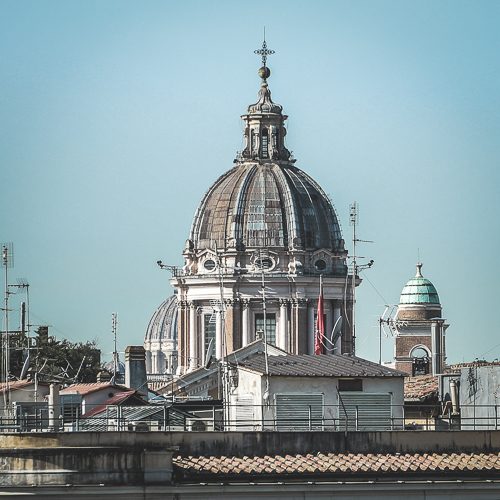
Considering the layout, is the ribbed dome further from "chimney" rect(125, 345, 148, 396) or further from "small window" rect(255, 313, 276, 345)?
"chimney" rect(125, 345, 148, 396)

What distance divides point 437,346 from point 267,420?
80.9 meters

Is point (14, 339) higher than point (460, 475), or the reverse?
point (14, 339)

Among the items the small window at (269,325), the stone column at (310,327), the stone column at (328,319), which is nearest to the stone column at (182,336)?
the small window at (269,325)

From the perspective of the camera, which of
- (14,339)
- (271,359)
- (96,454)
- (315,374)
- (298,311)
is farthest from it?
(298,311)

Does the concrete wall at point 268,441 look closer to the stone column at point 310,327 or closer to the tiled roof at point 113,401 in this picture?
the tiled roof at point 113,401

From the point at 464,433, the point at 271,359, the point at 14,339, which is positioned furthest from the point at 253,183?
the point at 464,433

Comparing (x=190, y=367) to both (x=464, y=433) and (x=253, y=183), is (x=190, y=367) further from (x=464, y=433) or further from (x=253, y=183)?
(x=464, y=433)

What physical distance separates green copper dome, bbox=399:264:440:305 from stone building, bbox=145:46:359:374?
11.2m

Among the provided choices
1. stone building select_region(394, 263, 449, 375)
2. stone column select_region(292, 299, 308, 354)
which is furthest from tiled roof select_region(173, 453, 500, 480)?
stone column select_region(292, 299, 308, 354)

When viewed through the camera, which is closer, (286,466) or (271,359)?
(286,466)

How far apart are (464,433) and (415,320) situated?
106 m

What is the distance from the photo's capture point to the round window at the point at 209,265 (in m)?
173

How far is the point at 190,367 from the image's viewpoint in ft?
561

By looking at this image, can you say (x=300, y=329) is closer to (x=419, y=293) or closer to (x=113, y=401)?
(x=419, y=293)
